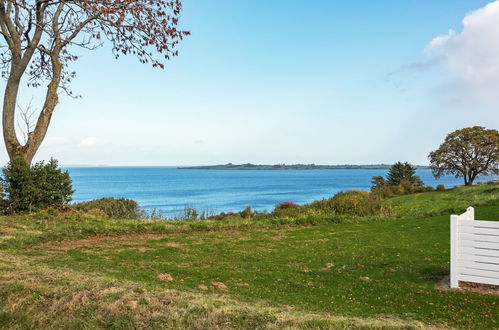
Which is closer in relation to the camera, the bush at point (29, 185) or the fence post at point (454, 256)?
the fence post at point (454, 256)

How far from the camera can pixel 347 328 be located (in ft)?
14.8

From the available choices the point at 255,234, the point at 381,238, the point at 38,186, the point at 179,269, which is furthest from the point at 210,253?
the point at 38,186

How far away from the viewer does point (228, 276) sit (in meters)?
7.76

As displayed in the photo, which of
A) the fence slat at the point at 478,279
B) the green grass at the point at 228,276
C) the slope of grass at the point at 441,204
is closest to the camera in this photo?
the green grass at the point at 228,276

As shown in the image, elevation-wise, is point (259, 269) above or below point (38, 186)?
below

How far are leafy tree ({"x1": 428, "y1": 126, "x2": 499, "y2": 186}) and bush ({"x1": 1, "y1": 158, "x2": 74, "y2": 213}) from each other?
37347 millimetres

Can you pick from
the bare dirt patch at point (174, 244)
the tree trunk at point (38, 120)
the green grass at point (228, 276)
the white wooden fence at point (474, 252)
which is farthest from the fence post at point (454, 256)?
the tree trunk at point (38, 120)

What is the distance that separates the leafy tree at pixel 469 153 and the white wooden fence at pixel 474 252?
35941mm

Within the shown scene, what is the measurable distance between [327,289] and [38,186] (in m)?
12.1

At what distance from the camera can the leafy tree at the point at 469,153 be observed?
37.9 metres

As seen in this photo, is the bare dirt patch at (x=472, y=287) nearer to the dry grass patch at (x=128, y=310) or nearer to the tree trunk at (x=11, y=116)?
the dry grass patch at (x=128, y=310)

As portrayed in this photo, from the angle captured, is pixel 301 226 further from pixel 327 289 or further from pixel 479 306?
pixel 479 306

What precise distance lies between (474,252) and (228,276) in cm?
488

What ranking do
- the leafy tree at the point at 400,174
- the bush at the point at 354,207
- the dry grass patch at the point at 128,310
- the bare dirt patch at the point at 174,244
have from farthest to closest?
1. the leafy tree at the point at 400,174
2. the bush at the point at 354,207
3. the bare dirt patch at the point at 174,244
4. the dry grass patch at the point at 128,310
